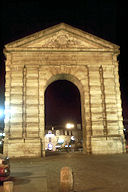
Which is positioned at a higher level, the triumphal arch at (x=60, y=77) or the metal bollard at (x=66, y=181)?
the triumphal arch at (x=60, y=77)

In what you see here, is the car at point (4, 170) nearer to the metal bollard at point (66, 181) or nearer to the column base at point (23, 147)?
the metal bollard at point (66, 181)

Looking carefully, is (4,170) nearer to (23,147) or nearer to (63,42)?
(23,147)

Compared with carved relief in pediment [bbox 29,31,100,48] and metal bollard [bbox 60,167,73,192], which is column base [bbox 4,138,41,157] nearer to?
carved relief in pediment [bbox 29,31,100,48]


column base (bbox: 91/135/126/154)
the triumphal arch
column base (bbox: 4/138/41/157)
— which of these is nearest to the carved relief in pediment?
the triumphal arch

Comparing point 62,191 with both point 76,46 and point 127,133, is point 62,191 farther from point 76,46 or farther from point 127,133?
point 127,133

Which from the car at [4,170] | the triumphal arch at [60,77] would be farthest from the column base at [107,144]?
the car at [4,170]

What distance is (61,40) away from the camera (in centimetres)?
2195

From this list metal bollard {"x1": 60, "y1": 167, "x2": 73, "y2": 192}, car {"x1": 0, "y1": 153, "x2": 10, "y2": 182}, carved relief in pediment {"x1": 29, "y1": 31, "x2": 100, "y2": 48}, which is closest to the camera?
metal bollard {"x1": 60, "y1": 167, "x2": 73, "y2": 192}

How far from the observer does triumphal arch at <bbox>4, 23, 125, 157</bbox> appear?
A: 1995 centimetres

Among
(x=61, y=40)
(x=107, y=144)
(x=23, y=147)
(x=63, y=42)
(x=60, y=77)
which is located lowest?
(x=23, y=147)

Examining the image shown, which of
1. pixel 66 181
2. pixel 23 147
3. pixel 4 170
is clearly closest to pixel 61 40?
pixel 23 147

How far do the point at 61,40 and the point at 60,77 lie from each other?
3.73 metres

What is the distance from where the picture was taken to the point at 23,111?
20281 mm

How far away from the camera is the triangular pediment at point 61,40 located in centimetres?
2150
